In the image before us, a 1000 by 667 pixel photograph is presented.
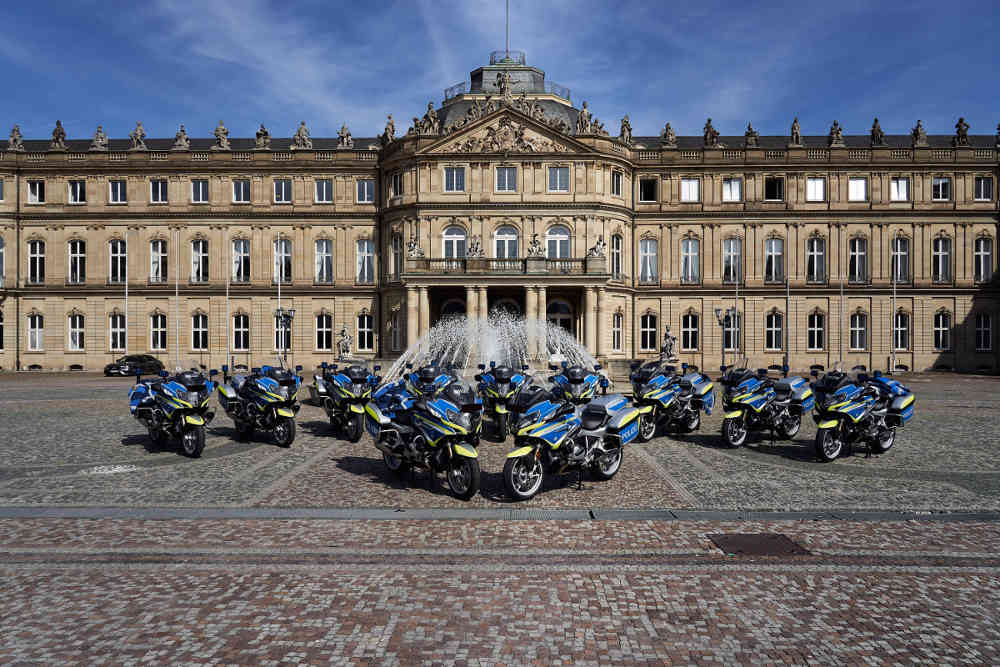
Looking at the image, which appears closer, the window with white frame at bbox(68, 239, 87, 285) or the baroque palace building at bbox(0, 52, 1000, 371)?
the baroque palace building at bbox(0, 52, 1000, 371)

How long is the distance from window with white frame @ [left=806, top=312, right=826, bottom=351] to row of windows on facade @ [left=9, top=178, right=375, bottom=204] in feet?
104

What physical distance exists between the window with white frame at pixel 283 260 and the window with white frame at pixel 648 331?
82.0ft

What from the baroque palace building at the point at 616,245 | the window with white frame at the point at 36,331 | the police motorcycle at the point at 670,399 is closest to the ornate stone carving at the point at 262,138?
the baroque palace building at the point at 616,245

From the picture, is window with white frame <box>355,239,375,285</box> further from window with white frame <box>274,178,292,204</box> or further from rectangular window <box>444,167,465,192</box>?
rectangular window <box>444,167,465,192</box>

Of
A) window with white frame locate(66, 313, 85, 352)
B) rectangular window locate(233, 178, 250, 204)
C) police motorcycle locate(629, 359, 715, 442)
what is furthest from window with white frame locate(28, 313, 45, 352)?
police motorcycle locate(629, 359, 715, 442)

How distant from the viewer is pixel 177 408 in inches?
573

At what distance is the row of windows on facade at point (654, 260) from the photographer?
47.5 m

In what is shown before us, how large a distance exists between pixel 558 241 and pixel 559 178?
4.02m

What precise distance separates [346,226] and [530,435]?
39379 mm

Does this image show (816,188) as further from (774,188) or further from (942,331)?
(942,331)

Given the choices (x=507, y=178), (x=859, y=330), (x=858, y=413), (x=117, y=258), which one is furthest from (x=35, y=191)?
(x=859, y=330)

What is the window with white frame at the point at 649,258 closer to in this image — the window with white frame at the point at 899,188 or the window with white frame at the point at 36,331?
the window with white frame at the point at 899,188

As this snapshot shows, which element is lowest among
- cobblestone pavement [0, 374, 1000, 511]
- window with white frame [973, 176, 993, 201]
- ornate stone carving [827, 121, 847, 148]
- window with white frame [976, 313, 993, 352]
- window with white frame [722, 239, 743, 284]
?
cobblestone pavement [0, 374, 1000, 511]

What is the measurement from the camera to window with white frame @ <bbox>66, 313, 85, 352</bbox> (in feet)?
158
